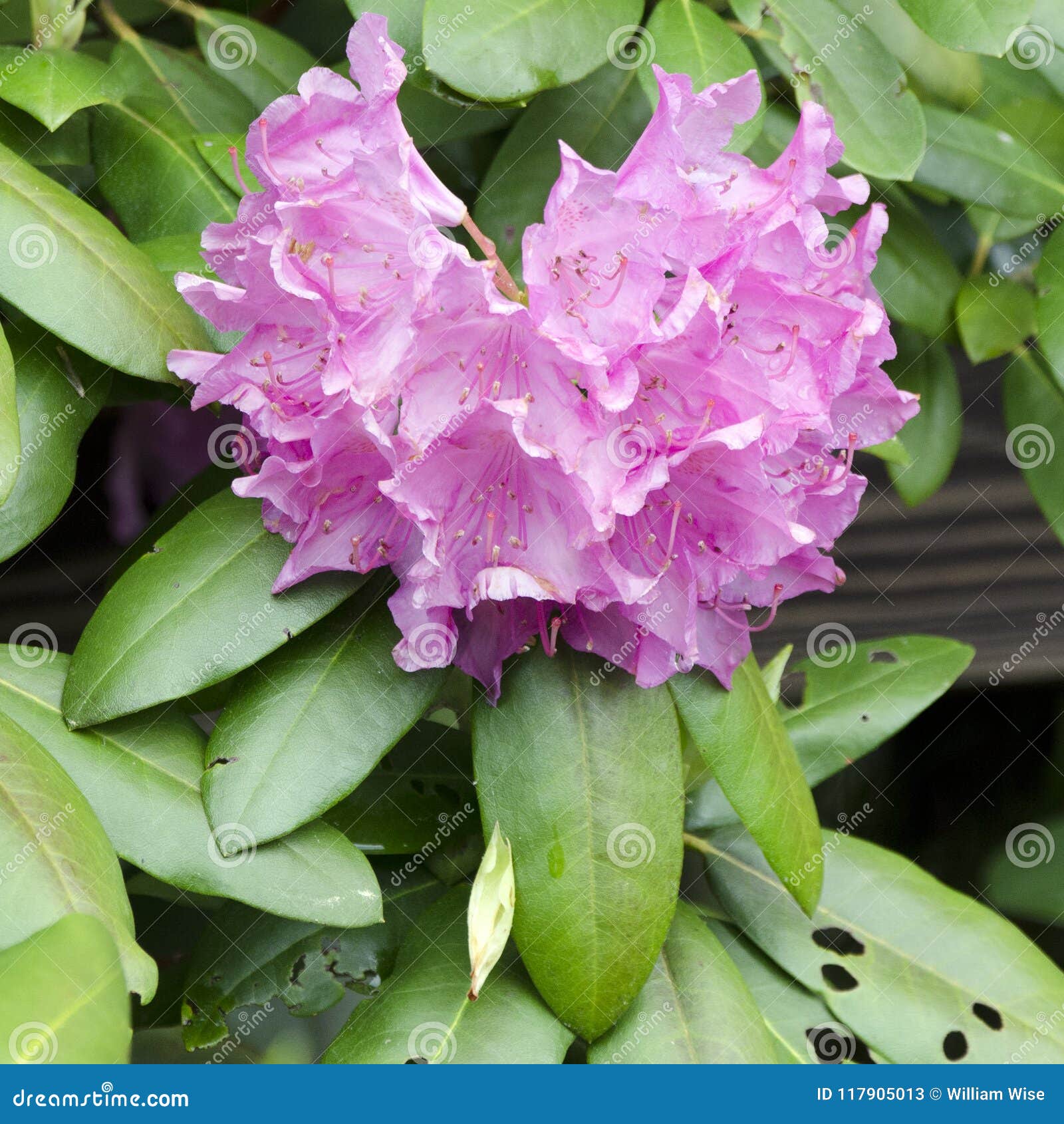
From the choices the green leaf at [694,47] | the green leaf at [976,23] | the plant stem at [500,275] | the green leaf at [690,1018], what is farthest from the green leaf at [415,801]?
the green leaf at [976,23]

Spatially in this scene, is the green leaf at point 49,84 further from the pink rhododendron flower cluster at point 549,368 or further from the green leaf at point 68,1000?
the green leaf at point 68,1000

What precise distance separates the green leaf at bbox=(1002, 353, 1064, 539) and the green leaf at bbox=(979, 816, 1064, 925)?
42 cm

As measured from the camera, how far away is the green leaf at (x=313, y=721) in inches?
25.0

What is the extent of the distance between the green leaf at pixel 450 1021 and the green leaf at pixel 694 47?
0.56 metres

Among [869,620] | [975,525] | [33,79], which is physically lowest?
[869,620]

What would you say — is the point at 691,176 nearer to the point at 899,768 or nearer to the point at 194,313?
the point at 194,313

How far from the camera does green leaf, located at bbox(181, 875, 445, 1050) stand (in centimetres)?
80

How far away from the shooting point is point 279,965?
0.81m

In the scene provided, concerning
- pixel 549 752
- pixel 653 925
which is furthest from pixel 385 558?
pixel 653 925

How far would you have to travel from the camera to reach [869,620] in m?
1.22

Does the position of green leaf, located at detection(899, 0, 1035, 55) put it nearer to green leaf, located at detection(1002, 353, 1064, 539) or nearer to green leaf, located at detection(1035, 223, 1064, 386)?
green leaf, located at detection(1035, 223, 1064, 386)

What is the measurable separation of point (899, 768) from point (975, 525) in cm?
36

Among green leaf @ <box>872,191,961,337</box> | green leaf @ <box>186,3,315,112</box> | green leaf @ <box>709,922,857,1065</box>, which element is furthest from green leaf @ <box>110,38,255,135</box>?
green leaf @ <box>709,922,857,1065</box>

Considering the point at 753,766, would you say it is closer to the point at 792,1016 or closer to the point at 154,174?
the point at 792,1016
